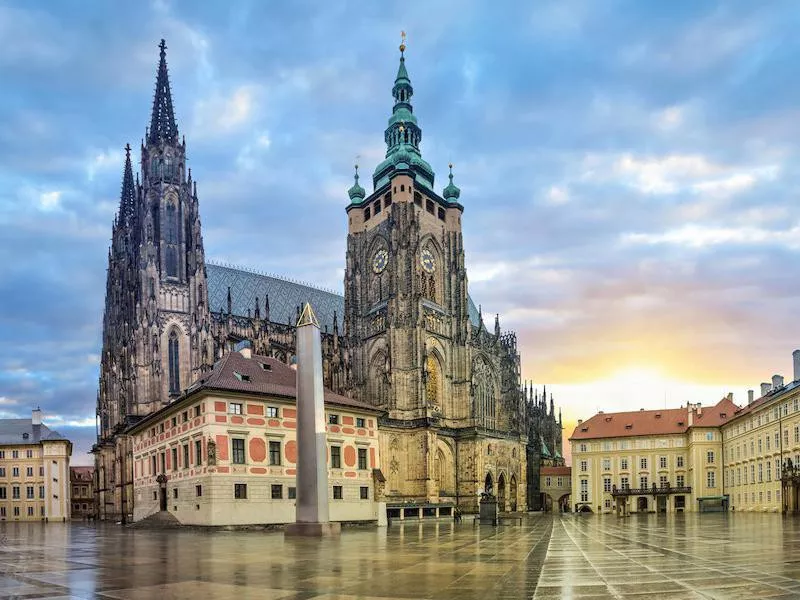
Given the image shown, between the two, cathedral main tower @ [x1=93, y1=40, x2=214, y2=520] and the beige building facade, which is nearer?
the beige building facade

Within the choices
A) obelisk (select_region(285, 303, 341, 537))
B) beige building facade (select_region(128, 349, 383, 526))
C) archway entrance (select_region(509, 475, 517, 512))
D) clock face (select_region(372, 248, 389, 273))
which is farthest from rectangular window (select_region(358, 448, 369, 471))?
archway entrance (select_region(509, 475, 517, 512))

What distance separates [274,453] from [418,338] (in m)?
38.8

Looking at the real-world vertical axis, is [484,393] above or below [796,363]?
below

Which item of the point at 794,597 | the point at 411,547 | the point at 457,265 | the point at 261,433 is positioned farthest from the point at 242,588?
the point at 457,265

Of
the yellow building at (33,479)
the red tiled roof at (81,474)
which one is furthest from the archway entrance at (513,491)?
the red tiled roof at (81,474)

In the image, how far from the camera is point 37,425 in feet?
350

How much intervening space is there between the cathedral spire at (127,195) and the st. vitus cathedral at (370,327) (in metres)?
0.28

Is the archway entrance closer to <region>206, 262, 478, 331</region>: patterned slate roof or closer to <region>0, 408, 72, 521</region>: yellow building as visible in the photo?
<region>206, 262, 478, 331</region>: patterned slate roof

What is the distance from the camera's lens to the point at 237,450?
148 ft

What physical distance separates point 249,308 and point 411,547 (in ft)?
217

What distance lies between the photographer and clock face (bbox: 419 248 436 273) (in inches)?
3595

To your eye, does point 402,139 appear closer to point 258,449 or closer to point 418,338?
point 418,338

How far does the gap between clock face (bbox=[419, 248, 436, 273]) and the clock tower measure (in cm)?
14

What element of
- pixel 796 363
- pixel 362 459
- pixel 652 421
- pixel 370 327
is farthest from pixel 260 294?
pixel 796 363
